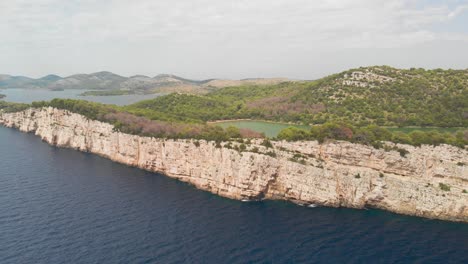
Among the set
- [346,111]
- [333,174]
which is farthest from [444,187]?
[346,111]

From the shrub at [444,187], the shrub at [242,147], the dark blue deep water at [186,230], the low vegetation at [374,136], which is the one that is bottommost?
the dark blue deep water at [186,230]

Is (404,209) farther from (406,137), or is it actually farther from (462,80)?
(462,80)

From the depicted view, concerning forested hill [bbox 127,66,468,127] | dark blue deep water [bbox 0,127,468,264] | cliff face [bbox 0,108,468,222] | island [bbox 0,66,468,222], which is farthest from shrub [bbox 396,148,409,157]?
forested hill [bbox 127,66,468,127]

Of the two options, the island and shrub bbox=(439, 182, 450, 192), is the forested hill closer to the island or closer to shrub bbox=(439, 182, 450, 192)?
the island

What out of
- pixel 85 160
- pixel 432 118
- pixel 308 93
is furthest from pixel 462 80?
pixel 85 160

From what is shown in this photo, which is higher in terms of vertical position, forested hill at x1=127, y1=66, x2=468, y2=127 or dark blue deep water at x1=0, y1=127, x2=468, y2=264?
forested hill at x1=127, y1=66, x2=468, y2=127

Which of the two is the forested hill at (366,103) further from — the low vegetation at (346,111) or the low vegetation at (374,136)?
the low vegetation at (374,136)

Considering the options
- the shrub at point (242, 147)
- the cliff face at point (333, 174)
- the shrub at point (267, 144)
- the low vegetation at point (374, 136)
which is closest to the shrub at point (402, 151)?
the low vegetation at point (374, 136)
